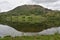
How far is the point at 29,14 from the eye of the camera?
28141 millimetres

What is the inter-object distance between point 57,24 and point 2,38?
25.1 feet

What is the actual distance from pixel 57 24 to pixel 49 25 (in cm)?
109

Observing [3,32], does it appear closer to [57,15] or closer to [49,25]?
[49,25]

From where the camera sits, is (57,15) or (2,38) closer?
(2,38)

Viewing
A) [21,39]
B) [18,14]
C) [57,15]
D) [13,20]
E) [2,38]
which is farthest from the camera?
[18,14]

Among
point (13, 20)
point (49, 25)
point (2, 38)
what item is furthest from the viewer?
point (13, 20)

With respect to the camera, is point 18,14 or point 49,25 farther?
point 18,14

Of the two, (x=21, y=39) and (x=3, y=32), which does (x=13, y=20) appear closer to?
(x=3, y=32)

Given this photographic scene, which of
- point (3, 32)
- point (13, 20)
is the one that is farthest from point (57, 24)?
point (3, 32)

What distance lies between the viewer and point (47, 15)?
84.8 ft

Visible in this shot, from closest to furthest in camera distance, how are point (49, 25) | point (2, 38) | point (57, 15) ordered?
point (2, 38) → point (49, 25) → point (57, 15)

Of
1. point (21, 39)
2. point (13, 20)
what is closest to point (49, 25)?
point (13, 20)

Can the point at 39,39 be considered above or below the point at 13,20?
below

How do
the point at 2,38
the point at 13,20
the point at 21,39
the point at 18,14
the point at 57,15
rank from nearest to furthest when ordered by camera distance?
1. the point at 21,39
2. the point at 2,38
3. the point at 13,20
4. the point at 57,15
5. the point at 18,14
